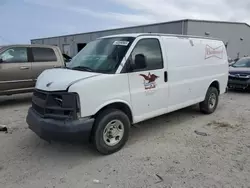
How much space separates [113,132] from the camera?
417 centimetres

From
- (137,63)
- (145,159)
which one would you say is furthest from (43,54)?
(145,159)

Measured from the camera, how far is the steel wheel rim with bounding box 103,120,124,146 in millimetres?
4051

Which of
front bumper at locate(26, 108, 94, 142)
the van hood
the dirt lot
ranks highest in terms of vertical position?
the van hood

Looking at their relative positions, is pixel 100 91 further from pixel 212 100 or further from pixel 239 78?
pixel 239 78

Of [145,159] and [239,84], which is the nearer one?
[145,159]

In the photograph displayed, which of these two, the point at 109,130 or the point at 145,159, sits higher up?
the point at 109,130

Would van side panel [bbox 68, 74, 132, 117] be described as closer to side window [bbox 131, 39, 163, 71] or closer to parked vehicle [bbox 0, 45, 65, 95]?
side window [bbox 131, 39, 163, 71]

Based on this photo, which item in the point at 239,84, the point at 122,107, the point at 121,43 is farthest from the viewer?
the point at 239,84

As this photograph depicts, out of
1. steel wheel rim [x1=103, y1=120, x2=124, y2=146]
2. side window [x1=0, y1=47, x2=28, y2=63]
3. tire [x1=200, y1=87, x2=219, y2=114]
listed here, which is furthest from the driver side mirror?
side window [x1=0, y1=47, x2=28, y2=63]

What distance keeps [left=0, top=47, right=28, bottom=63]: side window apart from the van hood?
389 centimetres

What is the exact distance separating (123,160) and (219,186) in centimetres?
151

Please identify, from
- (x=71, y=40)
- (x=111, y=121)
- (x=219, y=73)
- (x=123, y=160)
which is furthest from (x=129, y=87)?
(x=71, y=40)

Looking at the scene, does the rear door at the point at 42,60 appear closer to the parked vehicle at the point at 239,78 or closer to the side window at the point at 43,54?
the side window at the point at 43,54

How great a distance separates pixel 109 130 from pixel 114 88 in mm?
744
